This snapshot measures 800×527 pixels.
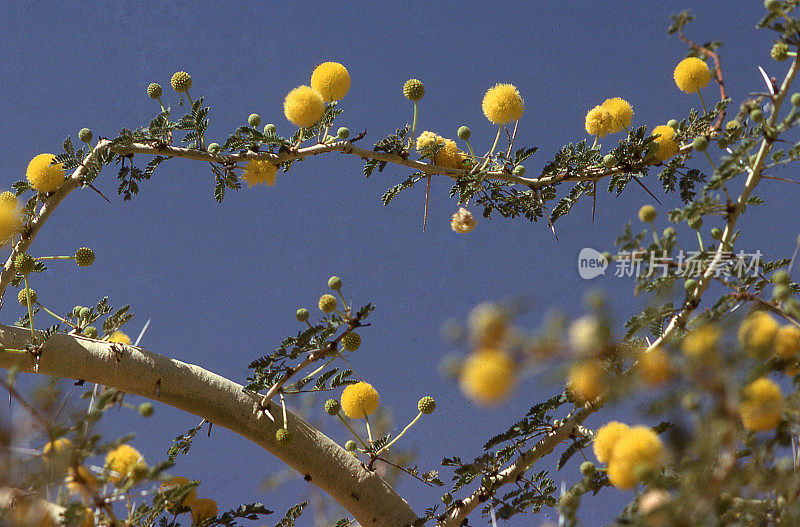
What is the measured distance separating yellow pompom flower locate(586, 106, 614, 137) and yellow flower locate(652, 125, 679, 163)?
266 mm

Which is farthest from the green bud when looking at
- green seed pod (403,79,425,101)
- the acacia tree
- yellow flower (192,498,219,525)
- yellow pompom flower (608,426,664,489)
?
yellow pompom flower (608,426,664,489)

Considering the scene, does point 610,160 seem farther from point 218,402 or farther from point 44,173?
point 44,173

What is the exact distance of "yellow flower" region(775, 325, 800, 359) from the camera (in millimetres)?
2756

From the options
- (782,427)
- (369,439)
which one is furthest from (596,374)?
(369,439)

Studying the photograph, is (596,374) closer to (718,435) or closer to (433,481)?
(718,435)

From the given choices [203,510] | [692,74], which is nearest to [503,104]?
[692,74]

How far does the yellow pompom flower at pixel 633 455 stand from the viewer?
91.5 inches

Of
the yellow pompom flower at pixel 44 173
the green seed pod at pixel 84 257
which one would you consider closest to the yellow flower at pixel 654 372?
the yellow pompom flower at pixel 44 173

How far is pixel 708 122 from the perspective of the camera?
13.8 feet

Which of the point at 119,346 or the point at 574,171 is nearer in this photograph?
the point at 119,346

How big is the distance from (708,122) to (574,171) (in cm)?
82

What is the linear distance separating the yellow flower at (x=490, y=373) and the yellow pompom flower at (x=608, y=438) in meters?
1.28

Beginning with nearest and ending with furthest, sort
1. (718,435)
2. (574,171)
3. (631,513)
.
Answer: (718,435) < (631,513) < (574,171)

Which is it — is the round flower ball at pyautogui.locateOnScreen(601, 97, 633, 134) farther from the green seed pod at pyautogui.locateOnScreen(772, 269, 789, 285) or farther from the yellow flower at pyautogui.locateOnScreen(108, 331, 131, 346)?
the yellow flower at pyautogui.locateOnScreen(108, 331, 131, 346)
